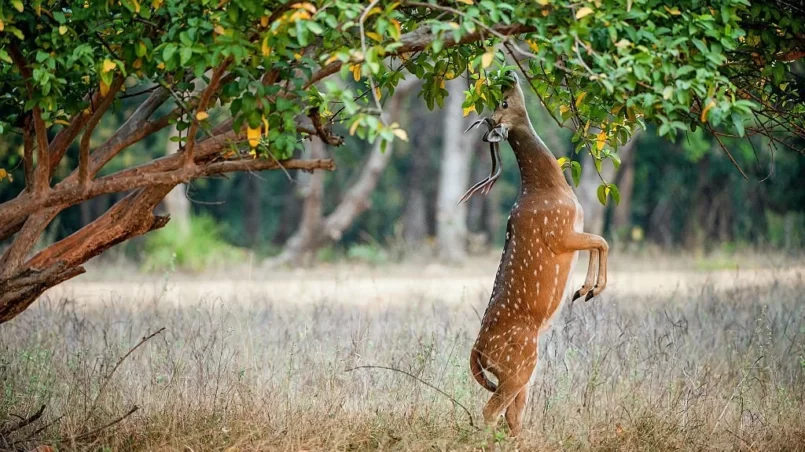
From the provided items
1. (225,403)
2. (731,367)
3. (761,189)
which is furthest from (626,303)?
(761,189)

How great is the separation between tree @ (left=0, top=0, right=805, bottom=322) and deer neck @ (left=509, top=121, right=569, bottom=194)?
0.94ft

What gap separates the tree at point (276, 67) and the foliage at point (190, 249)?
13.0m

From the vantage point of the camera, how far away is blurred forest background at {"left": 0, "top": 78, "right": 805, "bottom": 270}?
845 inches

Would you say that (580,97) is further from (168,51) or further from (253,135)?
(168,51)

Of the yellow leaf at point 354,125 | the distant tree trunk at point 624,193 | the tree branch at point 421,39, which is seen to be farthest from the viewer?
the distant tree trunk at point 624,193

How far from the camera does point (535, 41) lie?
17.7 feet

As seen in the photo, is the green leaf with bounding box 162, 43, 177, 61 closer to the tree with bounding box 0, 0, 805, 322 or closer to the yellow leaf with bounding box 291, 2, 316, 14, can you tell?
the tree with bounding box 0, 0, 805, 322

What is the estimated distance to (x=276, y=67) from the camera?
16.0ft

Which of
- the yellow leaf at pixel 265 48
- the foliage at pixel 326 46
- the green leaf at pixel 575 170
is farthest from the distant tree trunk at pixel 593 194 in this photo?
the yellow leaf at pixel 265 48

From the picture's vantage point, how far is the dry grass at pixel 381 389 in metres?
5.79

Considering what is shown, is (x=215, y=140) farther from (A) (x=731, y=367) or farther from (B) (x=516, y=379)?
(A) (x=731, y=367)

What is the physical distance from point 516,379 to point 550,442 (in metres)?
0.54

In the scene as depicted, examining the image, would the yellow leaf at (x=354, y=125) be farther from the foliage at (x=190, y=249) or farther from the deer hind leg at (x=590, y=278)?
the foliage at (x=190, y=249)

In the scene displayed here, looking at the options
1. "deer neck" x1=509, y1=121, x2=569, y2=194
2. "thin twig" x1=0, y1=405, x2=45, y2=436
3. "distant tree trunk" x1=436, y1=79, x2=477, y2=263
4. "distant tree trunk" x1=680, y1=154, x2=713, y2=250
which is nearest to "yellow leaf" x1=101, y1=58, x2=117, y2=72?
"thin twig" x1=0, y1=405, x2=45, y2=436
